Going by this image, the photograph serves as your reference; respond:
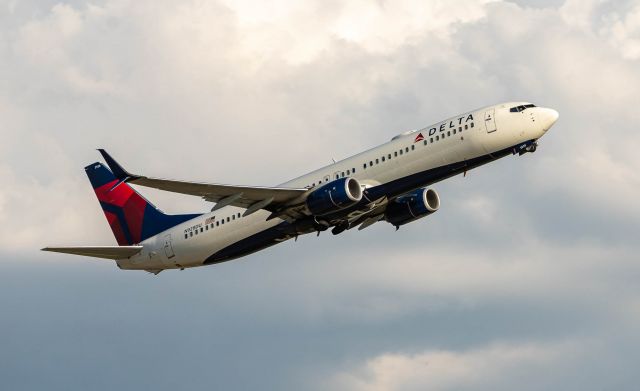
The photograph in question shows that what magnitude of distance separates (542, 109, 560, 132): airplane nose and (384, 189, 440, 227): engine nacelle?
11097 millimetres

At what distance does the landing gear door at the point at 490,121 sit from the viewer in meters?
76.9

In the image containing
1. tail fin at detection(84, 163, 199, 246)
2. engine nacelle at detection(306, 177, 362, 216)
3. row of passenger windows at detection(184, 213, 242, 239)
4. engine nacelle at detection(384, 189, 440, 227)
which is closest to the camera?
engine nacelle at detection(306, 177, 362, 216)

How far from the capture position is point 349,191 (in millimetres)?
76562

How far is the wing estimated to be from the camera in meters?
75.6

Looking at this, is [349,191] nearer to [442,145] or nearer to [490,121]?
[442,145]

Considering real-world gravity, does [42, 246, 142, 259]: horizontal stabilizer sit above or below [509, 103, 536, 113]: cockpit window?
below

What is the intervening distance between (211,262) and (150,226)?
7.49 metres

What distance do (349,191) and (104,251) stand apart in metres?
20.9

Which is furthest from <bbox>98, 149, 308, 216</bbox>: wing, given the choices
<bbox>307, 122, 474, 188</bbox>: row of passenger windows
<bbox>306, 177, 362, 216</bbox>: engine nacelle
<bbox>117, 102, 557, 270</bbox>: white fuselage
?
<bbox>307, 122, 474, 188</bbox>: row of passenger windows

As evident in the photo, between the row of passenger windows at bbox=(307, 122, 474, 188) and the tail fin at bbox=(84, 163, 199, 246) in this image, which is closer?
the row of passenger windows at bbox=(307, 122, 474, 188)

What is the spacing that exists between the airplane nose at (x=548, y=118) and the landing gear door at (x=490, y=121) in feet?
10.2

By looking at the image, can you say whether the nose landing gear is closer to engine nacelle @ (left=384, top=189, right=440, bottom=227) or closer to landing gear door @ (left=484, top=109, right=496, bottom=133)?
landing gear door @ (left=484, top=109, right=496, bottom=133)

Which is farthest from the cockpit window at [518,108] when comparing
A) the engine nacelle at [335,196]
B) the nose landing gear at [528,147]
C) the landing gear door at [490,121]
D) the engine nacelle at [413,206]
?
the engine nacelle at [335,196]

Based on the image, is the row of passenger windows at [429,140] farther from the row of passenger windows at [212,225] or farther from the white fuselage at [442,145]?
the row of passenger windows at [212,225]
